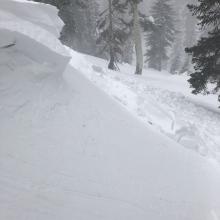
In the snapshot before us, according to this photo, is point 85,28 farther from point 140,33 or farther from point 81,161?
point 81,161

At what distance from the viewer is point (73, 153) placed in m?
5.82

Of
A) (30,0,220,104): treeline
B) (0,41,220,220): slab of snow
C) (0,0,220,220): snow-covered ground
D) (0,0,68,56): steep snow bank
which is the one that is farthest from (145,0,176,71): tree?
(0,41,220,220): slab of snow

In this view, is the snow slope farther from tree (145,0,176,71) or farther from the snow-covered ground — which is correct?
tree (145,0,176,71)

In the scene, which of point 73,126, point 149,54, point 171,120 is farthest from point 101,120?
point 149,54

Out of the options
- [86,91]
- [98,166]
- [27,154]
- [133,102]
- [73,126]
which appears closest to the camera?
[27,154]

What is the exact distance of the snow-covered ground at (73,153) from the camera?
193 inches

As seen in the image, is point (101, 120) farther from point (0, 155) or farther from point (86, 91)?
point (0, 155)

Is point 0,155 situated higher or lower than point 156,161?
higher

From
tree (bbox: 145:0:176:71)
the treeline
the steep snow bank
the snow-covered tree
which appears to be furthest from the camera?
tree (bbox: 145:0:176:71)

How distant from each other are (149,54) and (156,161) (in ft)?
115

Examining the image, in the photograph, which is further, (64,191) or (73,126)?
(73,126)

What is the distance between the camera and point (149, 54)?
40531 mm

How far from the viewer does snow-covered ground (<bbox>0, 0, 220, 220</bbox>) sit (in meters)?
4.89

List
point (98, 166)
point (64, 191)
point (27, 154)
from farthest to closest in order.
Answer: point (98, 166)
point (27, 154)
point (64, 191)
